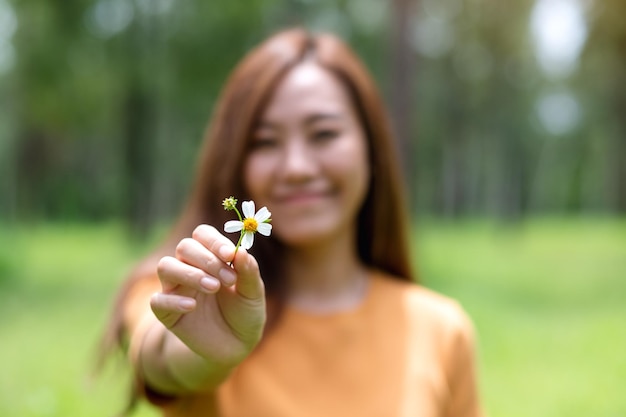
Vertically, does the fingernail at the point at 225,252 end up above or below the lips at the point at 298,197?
above

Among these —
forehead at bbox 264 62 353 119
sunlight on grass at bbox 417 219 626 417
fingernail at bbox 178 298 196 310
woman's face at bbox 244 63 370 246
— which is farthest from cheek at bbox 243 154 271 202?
sunlight on grass at bbox 417 219 626 417

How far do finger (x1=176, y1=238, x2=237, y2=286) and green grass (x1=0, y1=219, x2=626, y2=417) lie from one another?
1.13 meters

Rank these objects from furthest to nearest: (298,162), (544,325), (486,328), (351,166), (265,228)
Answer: (544,325) < (486,328) < (351,166) < (298,162) < (265,228)

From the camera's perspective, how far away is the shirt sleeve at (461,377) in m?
1.77

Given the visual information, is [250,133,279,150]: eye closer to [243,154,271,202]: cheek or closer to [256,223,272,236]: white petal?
[243,154,271,202]: cheek

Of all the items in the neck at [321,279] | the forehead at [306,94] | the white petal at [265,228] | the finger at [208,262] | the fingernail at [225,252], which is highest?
the forehead at [306,94]

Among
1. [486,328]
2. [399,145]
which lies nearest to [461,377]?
[486,328]

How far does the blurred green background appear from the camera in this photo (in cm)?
459

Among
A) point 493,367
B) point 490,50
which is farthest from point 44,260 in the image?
point 490,50

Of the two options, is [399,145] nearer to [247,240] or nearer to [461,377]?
[461,377]

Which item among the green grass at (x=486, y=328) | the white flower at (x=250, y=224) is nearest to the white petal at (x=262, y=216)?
the white flower at (x=250, y=224)

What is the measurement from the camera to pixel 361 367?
1.69 meters

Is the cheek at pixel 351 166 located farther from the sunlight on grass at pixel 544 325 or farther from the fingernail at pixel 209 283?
the sunlight on grass at pixel 544 325

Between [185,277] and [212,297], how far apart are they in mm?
166
